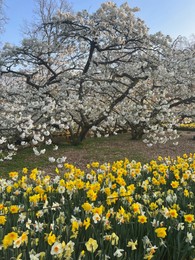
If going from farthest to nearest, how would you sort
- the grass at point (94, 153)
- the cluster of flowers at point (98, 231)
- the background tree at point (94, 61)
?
the background tree at point (94, 61) → the grass at point (94, 153) → the cluster of flowers at point (98, 231)

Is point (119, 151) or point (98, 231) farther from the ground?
point (119, 151)

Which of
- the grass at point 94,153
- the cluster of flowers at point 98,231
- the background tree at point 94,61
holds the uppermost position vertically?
the background tree at point 94,61

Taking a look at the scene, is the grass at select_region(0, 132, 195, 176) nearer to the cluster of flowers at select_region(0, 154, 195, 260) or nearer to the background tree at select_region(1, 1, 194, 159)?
the background tree at select_region(1, 1, 194, 159)

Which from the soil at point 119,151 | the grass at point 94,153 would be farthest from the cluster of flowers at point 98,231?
the soil at point 119,151

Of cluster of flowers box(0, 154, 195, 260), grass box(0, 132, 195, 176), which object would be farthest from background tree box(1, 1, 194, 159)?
cluster of flowers box(0, 154, 195, 260)

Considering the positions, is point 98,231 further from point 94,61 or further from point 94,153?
point 94,61

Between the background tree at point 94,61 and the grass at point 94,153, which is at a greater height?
the background tree at point 94,61

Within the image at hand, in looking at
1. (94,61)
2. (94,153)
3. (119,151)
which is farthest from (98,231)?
(94,61)

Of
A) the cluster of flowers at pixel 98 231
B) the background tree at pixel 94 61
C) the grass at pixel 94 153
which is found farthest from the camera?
the background tree at pixel 94 61

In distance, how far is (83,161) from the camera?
8.47 metres

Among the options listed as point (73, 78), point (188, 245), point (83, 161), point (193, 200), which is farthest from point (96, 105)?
point (188, 245)

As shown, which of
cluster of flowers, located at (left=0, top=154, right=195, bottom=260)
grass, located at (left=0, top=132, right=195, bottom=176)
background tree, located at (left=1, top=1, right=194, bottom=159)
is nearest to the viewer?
cluster of flowers, located at (left=0, top=154, right=195, bottom=260)

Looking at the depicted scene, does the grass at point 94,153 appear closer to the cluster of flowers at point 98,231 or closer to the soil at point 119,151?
the soil at point 119,151

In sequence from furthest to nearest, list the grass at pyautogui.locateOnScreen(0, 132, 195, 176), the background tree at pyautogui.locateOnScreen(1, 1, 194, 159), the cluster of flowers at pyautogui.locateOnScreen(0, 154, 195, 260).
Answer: the background tree at pyautogui.locateOnScreen(1, 1, 194, 159), the grass at pyautogui.locateOnScreen(0, 132, 195, 176), the cluster of flowers at pyautogui.locateOnScreen(0, 154, 195, 260)
